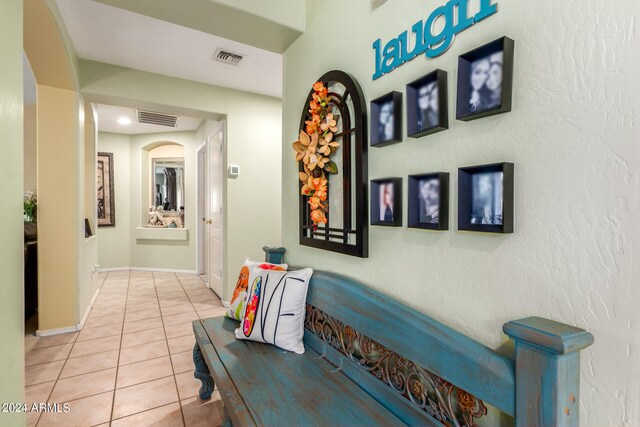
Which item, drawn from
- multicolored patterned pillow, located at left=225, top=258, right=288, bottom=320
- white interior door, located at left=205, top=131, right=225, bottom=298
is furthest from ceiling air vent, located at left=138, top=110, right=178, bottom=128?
multicolored patterned pillow, located at left=225, top=258, right=288, bottom=320

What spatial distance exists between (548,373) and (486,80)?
0.77 metres

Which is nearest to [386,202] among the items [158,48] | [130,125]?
[158,48]

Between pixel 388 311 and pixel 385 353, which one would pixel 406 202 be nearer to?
pixel 388 311

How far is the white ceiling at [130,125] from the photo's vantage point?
463 cm

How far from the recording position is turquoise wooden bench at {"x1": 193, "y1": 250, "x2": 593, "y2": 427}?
2.35ft

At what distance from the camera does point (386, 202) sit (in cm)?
129

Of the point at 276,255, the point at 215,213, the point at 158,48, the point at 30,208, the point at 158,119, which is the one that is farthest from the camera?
the point at 158,119

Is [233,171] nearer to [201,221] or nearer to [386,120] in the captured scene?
[201,221]

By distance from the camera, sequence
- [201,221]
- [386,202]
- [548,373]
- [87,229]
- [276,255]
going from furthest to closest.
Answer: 1. [201,221]
2. [87,229]
3. [276,255]
4. [386,202]
5. [548,373]

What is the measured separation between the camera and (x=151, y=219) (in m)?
6.17

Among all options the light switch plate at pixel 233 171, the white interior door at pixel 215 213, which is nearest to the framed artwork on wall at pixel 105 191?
the white interior door at pixel 215 213

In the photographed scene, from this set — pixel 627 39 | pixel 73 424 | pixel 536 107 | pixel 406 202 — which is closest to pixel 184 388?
pixel 73 424

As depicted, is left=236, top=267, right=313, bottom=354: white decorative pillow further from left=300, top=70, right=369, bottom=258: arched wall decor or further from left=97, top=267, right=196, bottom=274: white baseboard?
left=97, top=267, right=196, bottom=274: white baseboard

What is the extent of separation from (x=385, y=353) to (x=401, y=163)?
721mm
